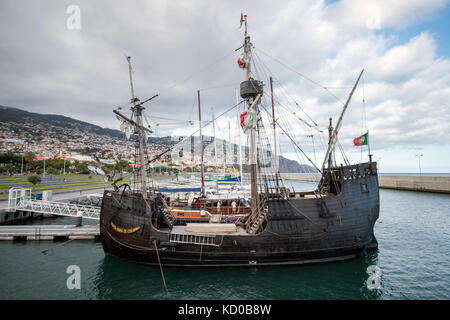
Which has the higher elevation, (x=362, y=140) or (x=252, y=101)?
(x=252, y=101)

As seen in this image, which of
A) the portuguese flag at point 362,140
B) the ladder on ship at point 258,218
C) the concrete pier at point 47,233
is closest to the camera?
the ladder on ship at point 258,218

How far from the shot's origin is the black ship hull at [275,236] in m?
10.6

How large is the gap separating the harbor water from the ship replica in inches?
25.9

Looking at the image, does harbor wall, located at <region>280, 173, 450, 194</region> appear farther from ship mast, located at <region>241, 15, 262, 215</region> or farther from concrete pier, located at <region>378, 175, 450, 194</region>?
ship mast, located at <region>241, 15, 262, 215</region>

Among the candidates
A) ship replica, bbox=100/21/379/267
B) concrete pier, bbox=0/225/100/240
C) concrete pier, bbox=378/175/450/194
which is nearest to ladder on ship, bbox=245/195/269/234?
ship replica, bbox=100/21/379/267

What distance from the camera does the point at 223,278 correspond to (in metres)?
9.99

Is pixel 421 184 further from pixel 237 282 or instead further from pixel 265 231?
pixel 237 282

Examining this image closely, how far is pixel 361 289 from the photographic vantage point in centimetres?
912

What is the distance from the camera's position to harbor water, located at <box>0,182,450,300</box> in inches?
346

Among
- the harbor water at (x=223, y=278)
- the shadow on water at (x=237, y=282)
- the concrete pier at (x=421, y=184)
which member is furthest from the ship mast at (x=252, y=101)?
the concrete pier at (x=421, y=184)

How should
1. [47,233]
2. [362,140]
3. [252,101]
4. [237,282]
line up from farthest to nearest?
[47,233]
[362,140]
[252,101]
[237,282]

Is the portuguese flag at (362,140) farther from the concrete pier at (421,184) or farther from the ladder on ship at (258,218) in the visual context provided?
the concrete pier at (421,184)

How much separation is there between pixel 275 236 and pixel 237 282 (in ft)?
9.47

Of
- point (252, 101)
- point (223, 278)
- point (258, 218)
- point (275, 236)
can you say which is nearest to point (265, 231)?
point (275, 236)
